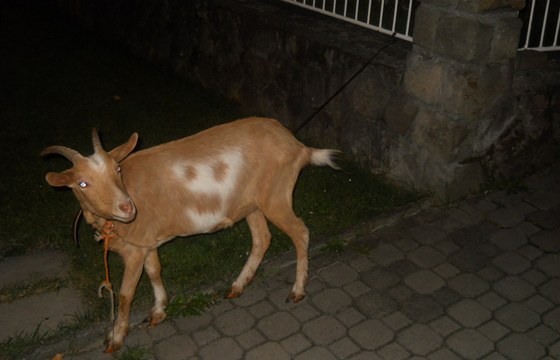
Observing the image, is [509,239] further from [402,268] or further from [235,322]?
[235,322]

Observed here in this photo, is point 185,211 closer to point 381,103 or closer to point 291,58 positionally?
point 381,103

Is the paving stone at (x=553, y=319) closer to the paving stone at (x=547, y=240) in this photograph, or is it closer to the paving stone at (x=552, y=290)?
the paving stone at (x=552, y=290)

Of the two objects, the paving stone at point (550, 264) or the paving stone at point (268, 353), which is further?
the paving stone at point (550, 264)

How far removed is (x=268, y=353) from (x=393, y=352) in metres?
0.89

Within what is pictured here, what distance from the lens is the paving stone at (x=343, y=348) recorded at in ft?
14.6

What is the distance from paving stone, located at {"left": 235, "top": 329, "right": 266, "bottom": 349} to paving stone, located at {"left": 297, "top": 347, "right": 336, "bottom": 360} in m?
0.33

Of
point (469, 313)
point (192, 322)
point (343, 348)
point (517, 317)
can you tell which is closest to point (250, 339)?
point (192, 322)

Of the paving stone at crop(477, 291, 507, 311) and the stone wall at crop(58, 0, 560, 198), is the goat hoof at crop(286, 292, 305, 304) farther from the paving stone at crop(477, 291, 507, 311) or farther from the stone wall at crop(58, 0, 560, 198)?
the stone wall at crop(58, 0, 560, 198)

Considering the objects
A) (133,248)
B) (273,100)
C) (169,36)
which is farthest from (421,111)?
(169,36)

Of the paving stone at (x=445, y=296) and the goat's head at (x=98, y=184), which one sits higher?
the goat's head at (x=98, y=184)

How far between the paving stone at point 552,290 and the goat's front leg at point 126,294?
3187mm

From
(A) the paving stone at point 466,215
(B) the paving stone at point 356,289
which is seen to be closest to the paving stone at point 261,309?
(B) the paving stone at point 356,289

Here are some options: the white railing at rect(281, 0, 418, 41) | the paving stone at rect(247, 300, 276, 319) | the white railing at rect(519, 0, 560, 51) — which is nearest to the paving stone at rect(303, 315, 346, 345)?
the paving stone at rect(247, 300, 276, 319)

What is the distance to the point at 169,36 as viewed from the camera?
9.76 meters
